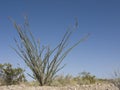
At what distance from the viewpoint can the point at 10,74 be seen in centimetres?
1335

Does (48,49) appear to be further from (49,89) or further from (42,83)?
(49,89)

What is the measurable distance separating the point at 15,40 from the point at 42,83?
2242 millimetres

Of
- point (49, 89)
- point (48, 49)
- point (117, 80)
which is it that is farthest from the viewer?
point (48, 49)

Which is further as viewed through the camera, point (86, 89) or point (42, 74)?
point (42, 74)

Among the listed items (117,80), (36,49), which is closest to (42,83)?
(36,49)

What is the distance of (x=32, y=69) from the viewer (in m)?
12.1

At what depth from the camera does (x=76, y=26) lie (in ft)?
40.1

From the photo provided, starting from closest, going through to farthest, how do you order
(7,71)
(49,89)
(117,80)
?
(117,80), (49,89), (7,71)

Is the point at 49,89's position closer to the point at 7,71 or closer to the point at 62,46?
Answer: the point at 62,46

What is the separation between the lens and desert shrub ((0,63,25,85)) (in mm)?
13288

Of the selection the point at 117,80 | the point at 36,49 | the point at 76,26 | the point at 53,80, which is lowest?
the point at 117,80

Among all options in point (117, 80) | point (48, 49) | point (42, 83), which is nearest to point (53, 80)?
point (42, 83)

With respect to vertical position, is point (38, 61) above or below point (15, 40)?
below

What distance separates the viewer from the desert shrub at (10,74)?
13288 millimetres
